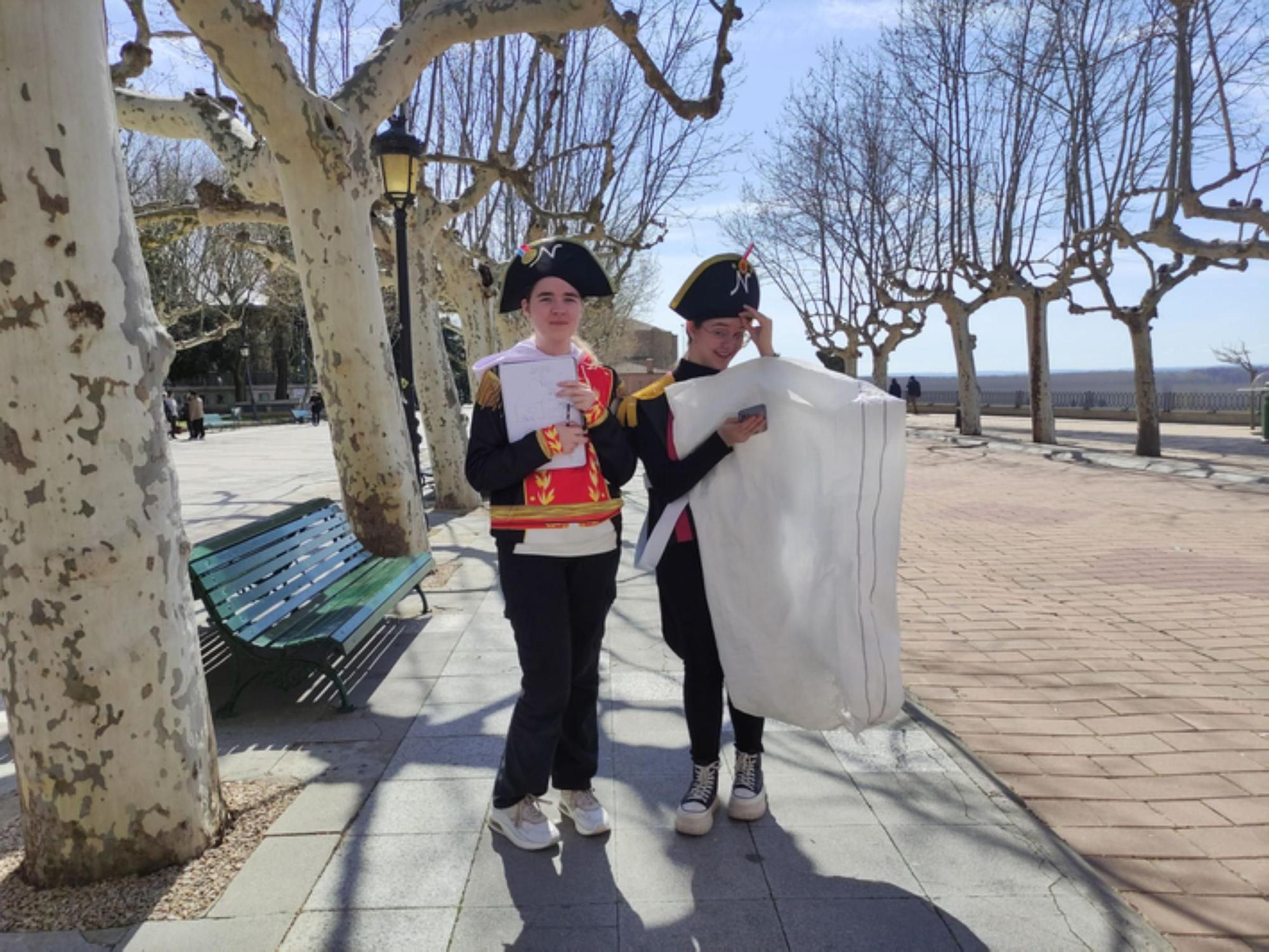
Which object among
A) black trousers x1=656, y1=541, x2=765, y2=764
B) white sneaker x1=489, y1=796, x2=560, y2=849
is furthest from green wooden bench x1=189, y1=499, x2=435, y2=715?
black trousers x1=656, y1=541, x2=765, y2=764

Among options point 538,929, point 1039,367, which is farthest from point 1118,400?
point 538,929

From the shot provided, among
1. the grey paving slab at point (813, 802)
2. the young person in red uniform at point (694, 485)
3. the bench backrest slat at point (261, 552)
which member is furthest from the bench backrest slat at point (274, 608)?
the grey paving slab at point (813, 802)

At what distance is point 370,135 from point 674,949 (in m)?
5.95

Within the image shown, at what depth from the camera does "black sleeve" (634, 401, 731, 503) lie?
8.82 feet

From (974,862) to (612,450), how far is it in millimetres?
1748

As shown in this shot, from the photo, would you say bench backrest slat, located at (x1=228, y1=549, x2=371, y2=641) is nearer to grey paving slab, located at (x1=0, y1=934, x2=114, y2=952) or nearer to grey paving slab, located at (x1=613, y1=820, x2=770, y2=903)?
Answer: grey paving slab, located at (x1=0, y1=934, x2=114, y2=952)

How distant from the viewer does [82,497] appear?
7.69ft

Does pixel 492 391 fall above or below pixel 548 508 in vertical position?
above

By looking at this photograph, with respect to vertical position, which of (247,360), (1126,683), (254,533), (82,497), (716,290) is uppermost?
(247,360)

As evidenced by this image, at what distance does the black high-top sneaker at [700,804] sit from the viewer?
282 centimetres

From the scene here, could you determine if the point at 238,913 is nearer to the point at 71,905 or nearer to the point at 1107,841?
the point at 71,905

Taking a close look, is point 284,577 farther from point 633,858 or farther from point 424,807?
point 633,858

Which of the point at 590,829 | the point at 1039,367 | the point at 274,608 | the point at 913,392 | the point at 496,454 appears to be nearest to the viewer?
the point at 496,454

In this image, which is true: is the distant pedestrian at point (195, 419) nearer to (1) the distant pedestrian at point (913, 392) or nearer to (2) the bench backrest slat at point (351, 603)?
(2) the bench backrest slat at point (351, 603)
